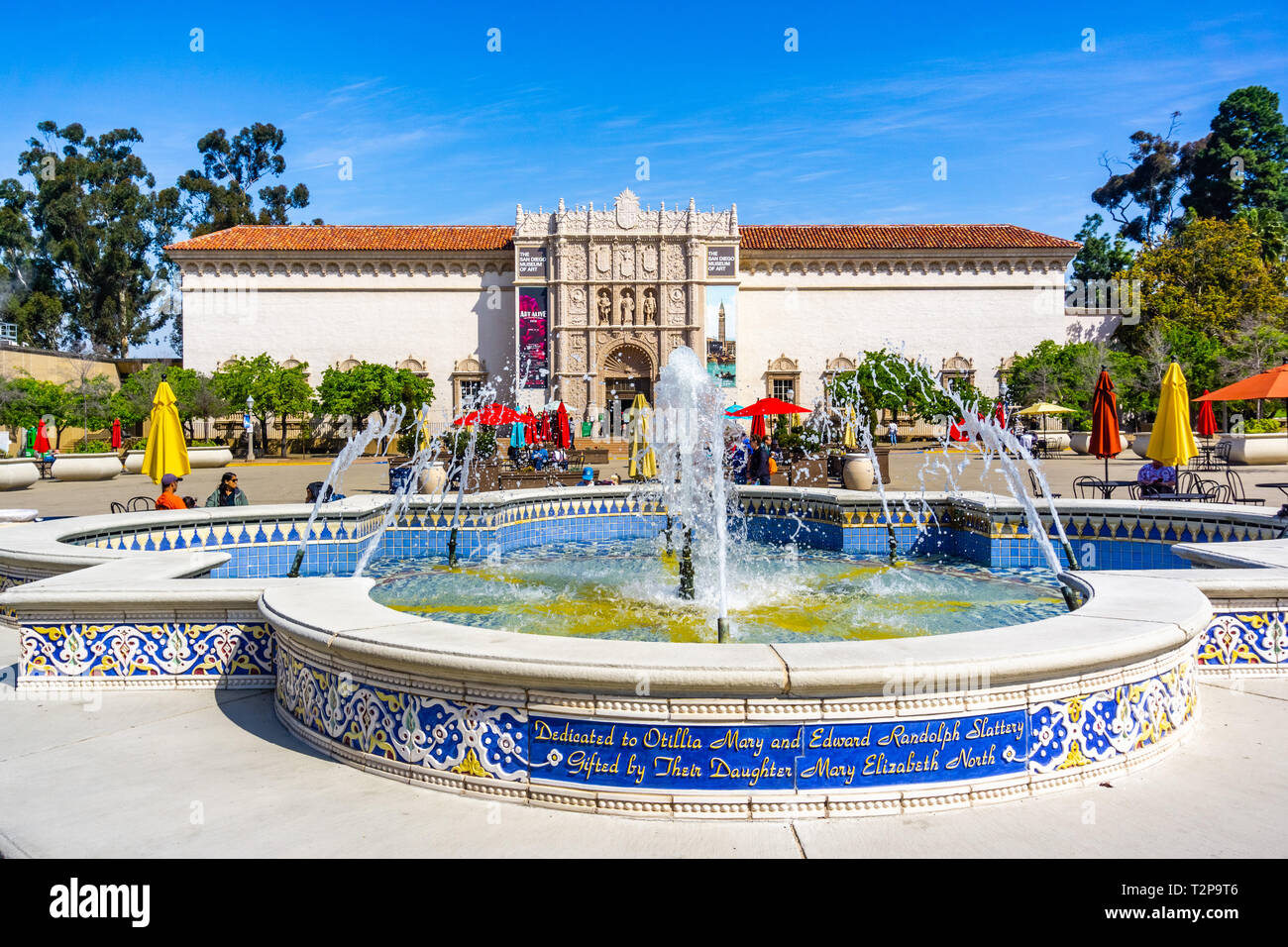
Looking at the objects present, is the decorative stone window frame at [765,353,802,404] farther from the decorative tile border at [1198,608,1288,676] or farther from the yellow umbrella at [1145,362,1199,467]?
the decorative tile border at [1198,608,1288,676]

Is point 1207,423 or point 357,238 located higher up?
→ point 357,238

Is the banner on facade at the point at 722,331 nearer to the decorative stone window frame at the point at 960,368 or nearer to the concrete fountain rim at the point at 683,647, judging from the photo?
the decorative stone window frame at the point at 960,368

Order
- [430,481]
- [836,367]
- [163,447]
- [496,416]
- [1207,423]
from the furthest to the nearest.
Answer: [836,367] < [496,416] < [1207,423] < [430,481] < [163,447]

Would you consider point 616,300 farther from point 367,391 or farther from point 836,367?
point 367,391

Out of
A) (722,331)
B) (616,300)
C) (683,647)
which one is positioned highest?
(616,300)

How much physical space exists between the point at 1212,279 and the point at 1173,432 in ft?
Result: 116

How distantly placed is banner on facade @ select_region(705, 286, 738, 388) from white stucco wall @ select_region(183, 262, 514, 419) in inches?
368

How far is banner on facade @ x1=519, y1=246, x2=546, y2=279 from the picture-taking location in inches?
1608

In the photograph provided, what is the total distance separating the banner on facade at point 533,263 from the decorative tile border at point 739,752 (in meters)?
38.9

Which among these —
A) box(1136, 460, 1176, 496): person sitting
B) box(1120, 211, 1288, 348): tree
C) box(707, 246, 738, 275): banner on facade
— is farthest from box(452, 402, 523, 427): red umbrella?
box(1120, 211, 1288, 348): tree

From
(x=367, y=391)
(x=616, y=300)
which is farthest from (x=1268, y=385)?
(x=367, y=391)

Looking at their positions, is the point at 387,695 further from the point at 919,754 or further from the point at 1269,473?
the point at 1269,473

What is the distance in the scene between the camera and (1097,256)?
58062 mm
